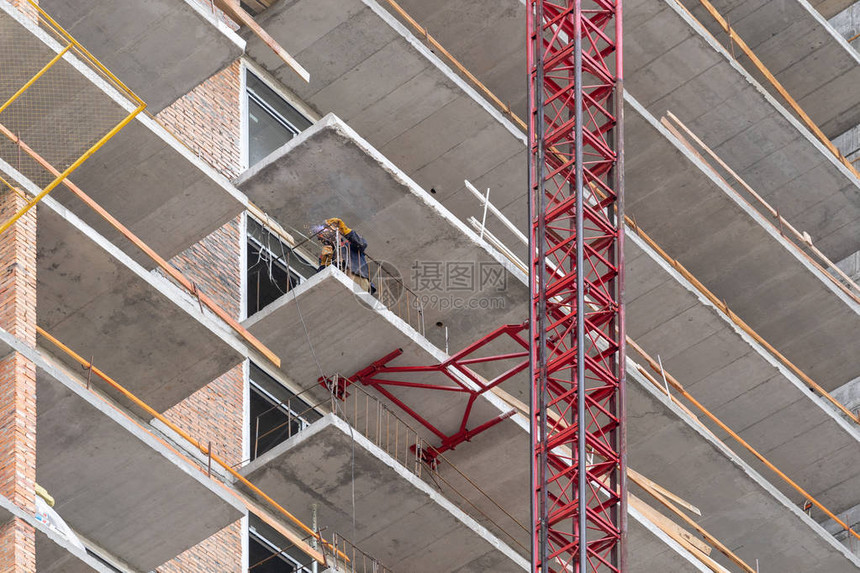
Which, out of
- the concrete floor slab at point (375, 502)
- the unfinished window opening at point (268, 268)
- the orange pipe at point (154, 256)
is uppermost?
the unfinished window opening at point (268, 268)

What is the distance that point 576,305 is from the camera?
90.6ft

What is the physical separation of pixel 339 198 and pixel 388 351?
2.12 metres

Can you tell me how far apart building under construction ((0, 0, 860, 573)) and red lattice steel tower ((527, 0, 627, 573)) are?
6cm

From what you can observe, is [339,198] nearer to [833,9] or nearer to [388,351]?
[388,351]

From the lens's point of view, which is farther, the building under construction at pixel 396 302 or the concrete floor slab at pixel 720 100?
the concrete floor slab at pixel 720 100

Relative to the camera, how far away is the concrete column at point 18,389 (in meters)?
19.7

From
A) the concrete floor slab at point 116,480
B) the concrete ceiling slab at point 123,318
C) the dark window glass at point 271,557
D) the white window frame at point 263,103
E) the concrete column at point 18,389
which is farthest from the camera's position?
the white window frame at point 263,103

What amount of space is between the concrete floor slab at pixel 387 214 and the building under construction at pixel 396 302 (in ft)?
0.13

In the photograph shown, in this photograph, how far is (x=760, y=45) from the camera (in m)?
38.8

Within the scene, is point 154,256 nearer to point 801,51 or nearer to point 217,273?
point 217,273

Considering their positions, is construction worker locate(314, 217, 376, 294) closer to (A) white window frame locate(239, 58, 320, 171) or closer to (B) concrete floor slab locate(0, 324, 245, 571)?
(A) white window frame locate(239, 58, 320, 171)

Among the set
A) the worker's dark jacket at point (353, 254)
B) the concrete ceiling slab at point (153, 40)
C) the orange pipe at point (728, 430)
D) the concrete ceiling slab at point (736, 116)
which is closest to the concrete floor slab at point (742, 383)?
the orange pipe at point (728, 430)

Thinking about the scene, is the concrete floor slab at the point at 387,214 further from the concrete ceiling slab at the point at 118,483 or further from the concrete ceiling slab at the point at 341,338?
the concrete ceiling slab at the point at 118,483

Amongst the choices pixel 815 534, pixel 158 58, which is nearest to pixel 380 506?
pixel 158 58
